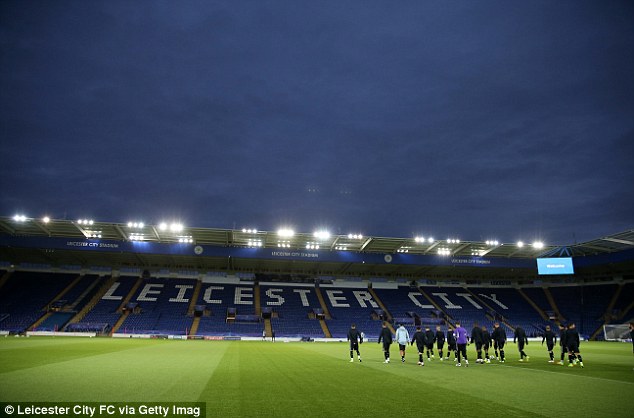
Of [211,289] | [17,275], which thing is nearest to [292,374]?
[211,289]

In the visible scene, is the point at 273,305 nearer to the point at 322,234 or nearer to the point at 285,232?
the point at 285,232

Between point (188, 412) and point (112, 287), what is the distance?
49.8 metres

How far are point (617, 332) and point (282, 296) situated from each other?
4053 centimetres

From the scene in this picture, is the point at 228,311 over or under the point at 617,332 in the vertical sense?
over

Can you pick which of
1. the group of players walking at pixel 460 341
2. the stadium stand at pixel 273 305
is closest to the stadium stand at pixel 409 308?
the stadium stand at pixel 273 305

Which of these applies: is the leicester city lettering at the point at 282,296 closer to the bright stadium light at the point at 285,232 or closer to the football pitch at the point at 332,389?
the bright stadium light at the point at 285,232

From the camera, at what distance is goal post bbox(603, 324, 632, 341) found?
43.2 meters

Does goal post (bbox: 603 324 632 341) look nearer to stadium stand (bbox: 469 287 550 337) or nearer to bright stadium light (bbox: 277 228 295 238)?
stadium stand (bbox: 469 287 550 337)

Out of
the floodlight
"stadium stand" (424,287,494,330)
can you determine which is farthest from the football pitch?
"stadium stand" (424,287,494,330)

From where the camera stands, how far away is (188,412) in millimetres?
7371

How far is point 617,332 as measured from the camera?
44.4 m
